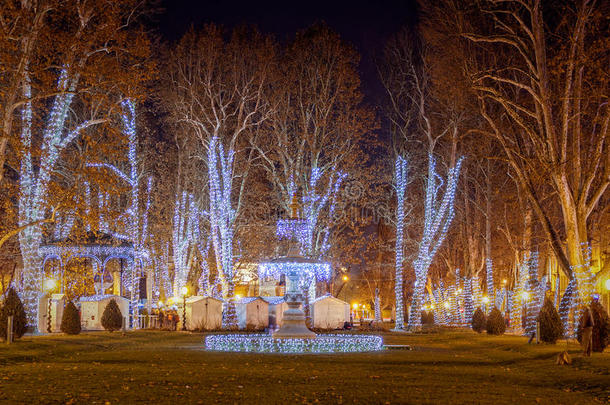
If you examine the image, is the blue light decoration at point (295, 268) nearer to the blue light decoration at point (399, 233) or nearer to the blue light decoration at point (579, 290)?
the blue light decoration at point (579, 290)

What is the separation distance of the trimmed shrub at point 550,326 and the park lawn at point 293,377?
2.05m

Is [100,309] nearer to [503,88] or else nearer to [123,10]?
[123,10]

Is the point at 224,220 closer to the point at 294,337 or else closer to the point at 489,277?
the point at 294,337

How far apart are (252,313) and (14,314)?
21.8 meters

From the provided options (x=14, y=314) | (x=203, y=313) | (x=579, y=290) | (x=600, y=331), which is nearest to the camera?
(x=600, y=331)

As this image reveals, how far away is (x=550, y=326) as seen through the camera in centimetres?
2536

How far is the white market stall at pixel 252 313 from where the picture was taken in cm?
4303

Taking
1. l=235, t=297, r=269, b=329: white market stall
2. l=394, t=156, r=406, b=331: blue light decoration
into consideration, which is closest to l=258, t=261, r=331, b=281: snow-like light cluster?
l=394, t=156, r=406, b=331: blue light decoration

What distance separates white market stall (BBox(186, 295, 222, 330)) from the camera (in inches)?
1587

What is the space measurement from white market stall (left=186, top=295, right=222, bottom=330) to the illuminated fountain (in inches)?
546

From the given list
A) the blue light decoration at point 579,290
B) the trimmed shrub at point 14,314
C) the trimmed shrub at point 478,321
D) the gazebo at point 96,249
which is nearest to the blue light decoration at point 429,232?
the trimmed shrub at point 478,321

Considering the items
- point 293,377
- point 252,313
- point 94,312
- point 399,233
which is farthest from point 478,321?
point 293,377

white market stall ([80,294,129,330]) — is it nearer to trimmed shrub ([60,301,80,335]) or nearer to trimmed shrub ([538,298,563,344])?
trimmed shrub ([60,301,80,335])

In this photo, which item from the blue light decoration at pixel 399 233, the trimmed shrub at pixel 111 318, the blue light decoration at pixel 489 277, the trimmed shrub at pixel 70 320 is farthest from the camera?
the blue light decoration at pixel 489 277
